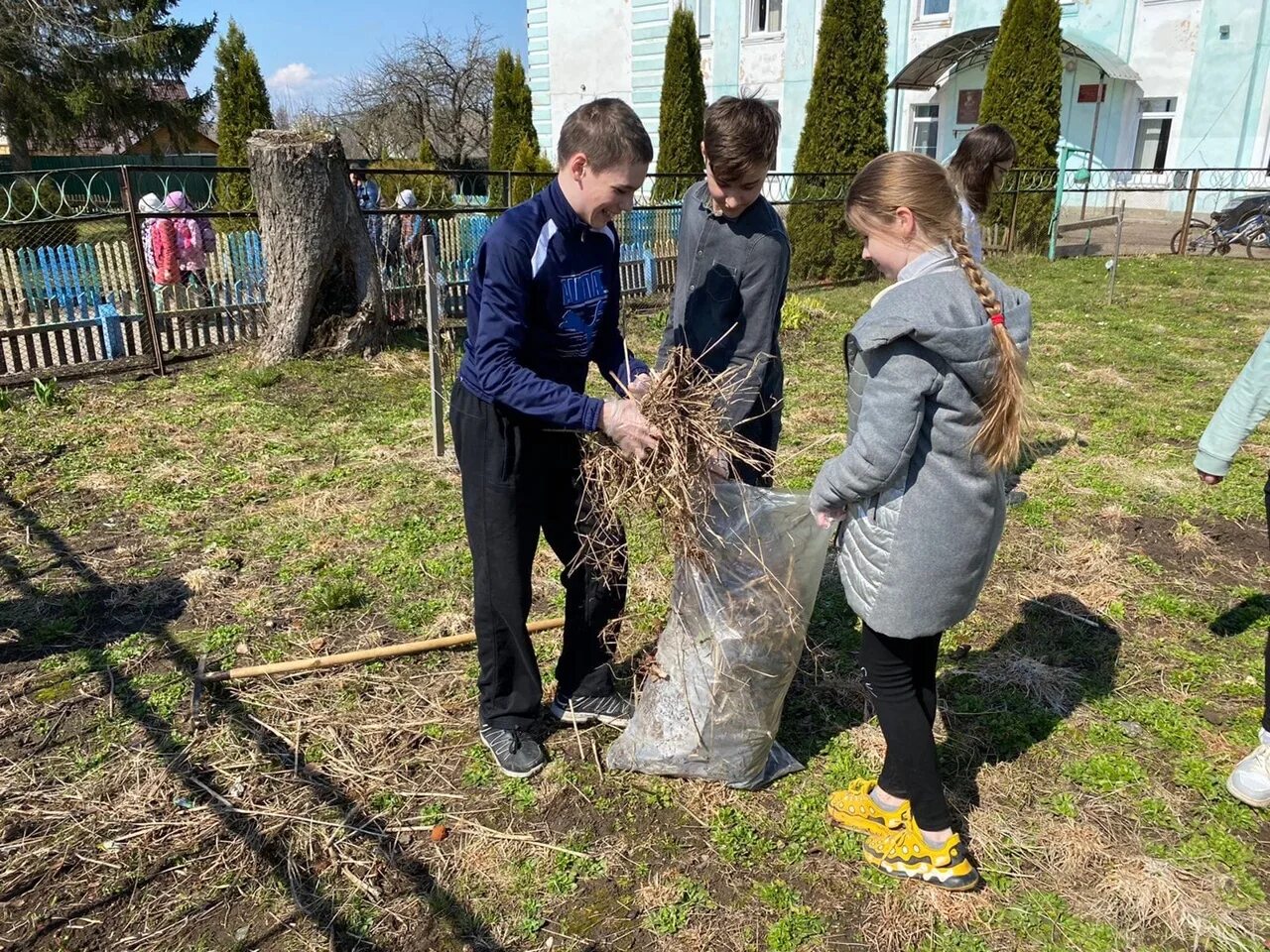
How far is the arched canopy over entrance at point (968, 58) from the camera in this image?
57.7 ft

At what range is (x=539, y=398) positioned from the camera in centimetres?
207

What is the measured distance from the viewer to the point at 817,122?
1276cm

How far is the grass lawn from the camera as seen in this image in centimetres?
211

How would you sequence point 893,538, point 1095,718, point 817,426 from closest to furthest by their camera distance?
point 893,538 → point 1095,718 → point 817,426

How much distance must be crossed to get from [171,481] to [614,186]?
12.0 ft

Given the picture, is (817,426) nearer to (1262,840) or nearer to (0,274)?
(1262,840)

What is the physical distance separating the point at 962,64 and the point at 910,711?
21.0 meters

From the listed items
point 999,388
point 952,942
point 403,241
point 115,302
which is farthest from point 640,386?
point 403,241

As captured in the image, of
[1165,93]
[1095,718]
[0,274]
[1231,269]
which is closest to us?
[1095,718]

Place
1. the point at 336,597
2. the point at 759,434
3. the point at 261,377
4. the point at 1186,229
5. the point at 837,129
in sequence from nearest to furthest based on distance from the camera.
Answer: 1. the point at 759,434
2. the point at 336,597
3. the point at 261,377
4. the point at 837,129
5. the point at 1186,229

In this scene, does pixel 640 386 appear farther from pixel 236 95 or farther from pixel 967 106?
pixel 967 106

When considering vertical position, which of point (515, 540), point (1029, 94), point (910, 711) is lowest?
point (910, 711)

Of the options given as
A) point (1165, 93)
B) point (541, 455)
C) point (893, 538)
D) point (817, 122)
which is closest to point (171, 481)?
point (541, 455)

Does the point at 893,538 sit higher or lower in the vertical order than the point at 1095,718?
higher
